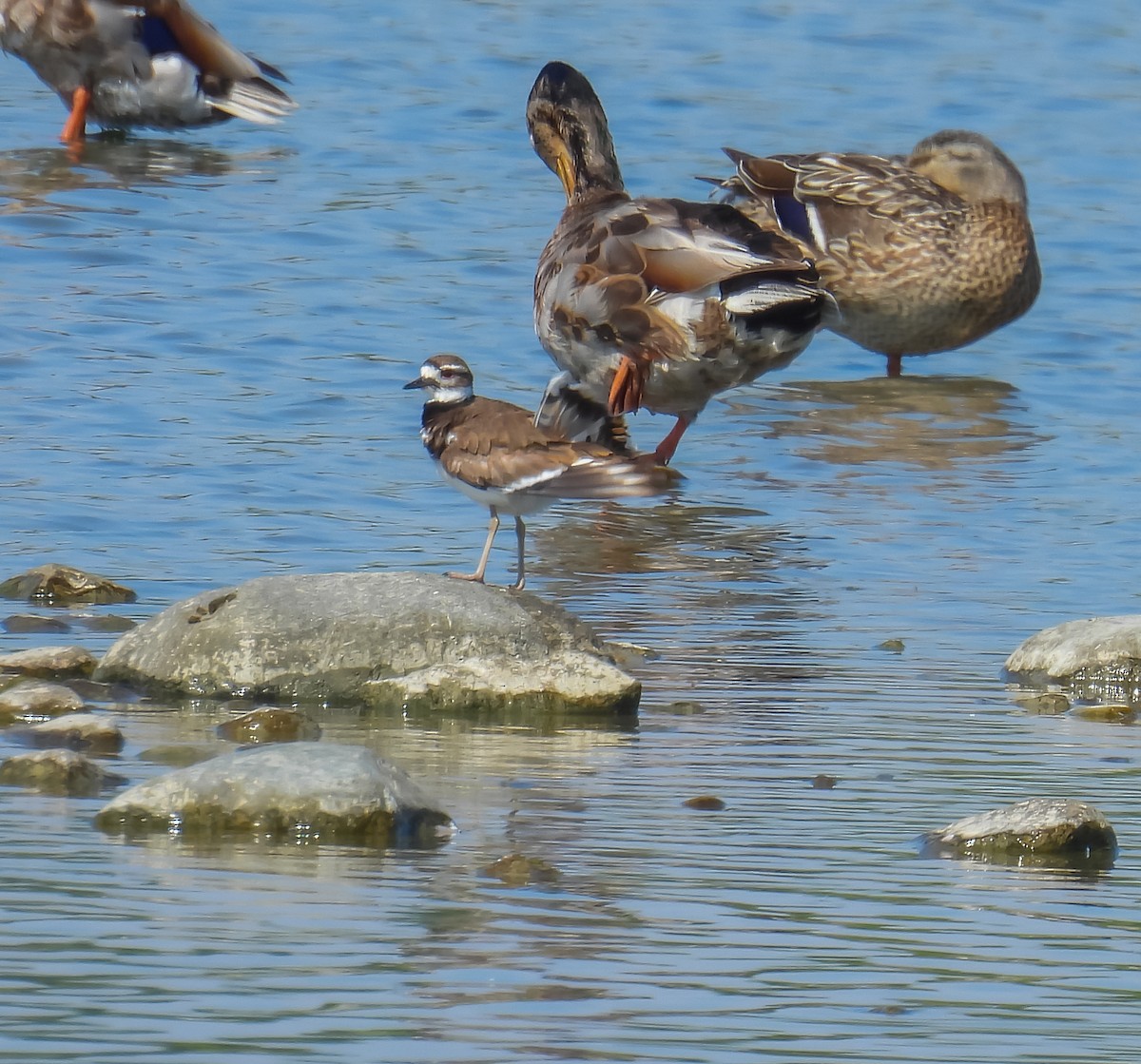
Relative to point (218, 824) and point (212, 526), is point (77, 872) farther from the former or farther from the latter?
point (212, 526)

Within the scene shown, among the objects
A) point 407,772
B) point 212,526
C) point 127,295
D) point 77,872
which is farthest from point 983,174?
point 77,872

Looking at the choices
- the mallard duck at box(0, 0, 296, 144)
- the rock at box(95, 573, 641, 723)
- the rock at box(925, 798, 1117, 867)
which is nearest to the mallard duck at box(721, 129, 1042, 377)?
the mallard duck at box(0, 0, 296, 144)

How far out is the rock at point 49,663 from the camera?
655cm

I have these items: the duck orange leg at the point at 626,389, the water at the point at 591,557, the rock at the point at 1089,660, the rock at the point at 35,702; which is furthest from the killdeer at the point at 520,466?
the duck orange leg at the point at 626,389

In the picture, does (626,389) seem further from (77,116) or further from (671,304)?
(77,116)

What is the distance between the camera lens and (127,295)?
498 inches

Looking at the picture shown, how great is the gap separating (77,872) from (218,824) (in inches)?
16.7

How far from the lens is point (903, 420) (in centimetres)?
1212

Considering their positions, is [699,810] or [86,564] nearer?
[699,810]

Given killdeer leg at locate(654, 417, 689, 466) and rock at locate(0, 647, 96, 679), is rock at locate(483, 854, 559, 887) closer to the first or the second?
rock at locate(0, 647, 96, 679)

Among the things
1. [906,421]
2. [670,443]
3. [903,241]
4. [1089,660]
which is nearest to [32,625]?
[1089,660]

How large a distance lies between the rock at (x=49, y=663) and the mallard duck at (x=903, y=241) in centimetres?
705

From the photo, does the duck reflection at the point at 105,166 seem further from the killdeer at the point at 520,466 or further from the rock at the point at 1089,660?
the rock at the point at 1089,660

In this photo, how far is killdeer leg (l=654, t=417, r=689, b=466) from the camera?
36.0 ft
